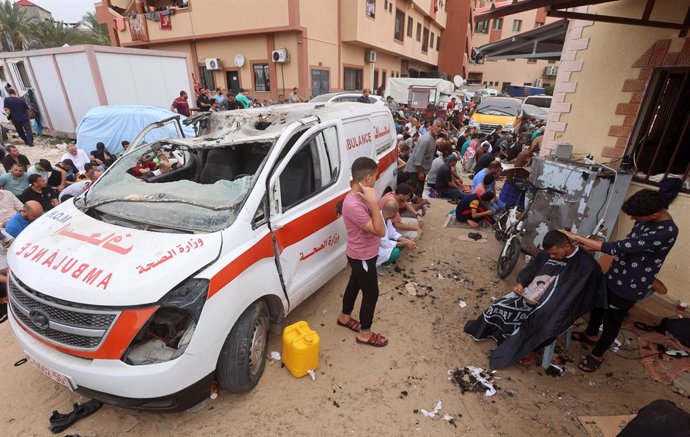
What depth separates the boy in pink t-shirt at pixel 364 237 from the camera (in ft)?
9.34

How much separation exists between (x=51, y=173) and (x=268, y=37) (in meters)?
12.3

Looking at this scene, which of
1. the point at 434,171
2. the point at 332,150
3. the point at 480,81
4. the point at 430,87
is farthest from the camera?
the point at 480,81

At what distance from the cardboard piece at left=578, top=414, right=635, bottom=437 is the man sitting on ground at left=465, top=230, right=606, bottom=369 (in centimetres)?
60

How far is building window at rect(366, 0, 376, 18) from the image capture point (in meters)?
17.9

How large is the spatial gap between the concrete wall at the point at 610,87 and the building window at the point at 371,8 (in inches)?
611

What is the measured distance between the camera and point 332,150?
3.70 meters

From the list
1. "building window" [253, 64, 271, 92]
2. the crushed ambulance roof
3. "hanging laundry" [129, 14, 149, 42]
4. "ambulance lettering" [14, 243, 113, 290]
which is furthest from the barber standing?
"hanging laundry" [129, 14, 149, 42]

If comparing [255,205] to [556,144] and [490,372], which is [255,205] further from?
[556,144]

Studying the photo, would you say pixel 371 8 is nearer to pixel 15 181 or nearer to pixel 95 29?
pixel 15 181

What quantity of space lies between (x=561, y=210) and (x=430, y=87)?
15481mm

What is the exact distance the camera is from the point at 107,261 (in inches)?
86.8

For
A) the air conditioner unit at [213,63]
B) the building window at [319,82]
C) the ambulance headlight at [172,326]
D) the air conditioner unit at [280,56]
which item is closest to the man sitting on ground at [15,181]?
the ambulance headlight at [172,326]

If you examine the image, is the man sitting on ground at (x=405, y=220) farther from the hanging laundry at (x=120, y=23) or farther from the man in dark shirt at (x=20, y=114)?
the hanging laundry at (x=120, y=23)

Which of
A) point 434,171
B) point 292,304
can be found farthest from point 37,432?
point 434,171
